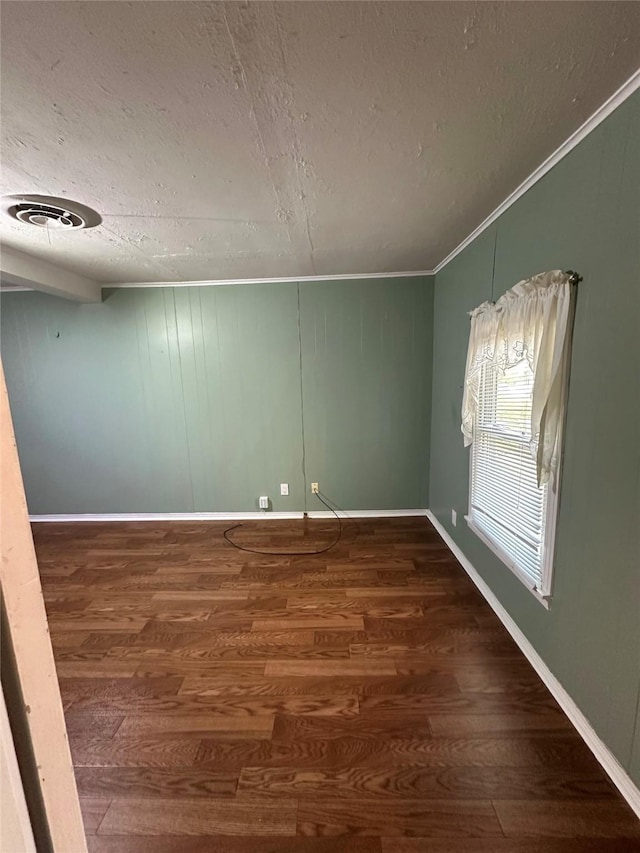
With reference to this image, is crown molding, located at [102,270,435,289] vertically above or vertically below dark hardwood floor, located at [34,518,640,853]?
above

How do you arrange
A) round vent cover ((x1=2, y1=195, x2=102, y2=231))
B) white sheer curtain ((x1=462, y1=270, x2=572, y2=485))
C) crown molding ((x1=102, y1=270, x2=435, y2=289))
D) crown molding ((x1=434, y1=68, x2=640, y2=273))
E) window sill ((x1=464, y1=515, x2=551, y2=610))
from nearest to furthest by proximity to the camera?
crown molding ((x1=434, y1=68, x2=640, y2=273)), white sheer curtain ((x1=462, y1=270, x2=572, y2=485)), window sill ((x1=464, y1=515, x2=551, y2=610)), round vent cover ((x1=2, y1=195, x2=102, y2=231)), crown molding ((x1=102, y1=270, x2=435, y2=289))

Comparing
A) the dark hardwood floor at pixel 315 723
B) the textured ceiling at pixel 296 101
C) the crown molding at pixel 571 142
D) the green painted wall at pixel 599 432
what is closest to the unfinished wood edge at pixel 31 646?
the dark hardwood floor at pixel 315 723

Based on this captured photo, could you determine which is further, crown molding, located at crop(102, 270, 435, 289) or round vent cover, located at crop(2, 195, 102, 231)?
crown molding, located at crop(102, 270, 435, 289)

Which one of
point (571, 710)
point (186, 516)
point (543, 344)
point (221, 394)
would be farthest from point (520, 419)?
point (186, 516)

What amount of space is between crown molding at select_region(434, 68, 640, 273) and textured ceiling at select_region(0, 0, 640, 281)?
27mm

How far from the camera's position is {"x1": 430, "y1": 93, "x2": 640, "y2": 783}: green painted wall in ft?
3.59

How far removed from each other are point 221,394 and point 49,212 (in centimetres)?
176

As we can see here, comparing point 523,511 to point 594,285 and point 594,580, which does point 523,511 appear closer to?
point 594,580

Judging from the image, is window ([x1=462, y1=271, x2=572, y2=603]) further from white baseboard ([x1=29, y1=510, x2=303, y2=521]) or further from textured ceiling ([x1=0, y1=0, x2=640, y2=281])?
white baseboard ([x1=29, y1=510, x2=303, y2=521])

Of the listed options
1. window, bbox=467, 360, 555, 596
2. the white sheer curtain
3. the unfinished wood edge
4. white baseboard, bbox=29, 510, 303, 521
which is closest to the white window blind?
window, bbox=467, 360, 555, 596

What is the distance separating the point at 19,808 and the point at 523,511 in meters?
1.93

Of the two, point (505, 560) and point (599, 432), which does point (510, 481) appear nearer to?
point (505, 560)

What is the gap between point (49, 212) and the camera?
5.76 feet

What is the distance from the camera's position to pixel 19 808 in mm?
508
